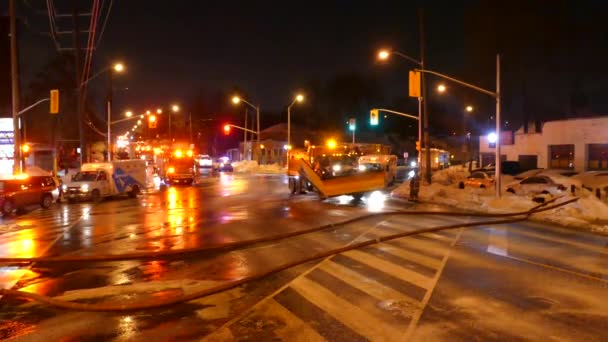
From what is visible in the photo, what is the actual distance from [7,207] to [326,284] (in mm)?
19010

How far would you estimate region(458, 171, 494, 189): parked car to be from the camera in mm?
34334

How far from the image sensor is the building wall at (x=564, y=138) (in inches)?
1815

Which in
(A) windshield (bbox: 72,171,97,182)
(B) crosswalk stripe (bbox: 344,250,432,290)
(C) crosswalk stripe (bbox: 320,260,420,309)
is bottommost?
(B) crosswalk stripe (bbox: 344,250,432,290)

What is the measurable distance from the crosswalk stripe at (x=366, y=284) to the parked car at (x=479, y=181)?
23.8 metres

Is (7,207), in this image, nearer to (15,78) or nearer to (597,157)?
(15,78)

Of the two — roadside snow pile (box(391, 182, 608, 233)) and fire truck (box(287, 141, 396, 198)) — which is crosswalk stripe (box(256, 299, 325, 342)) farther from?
fire truck (box(287, 141, 396, 198))

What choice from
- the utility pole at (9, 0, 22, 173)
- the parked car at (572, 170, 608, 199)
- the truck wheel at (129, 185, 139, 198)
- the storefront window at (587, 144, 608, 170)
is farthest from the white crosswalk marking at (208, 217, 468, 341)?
the storefront window at (587, 144, 608, 170)

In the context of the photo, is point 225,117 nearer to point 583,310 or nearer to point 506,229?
point 506,229

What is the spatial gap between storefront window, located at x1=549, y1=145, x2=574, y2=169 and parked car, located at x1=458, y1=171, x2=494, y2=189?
638 inches

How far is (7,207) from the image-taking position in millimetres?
24828

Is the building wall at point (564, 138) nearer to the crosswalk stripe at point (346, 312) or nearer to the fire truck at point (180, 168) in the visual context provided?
the fire truck at point (180, 168)

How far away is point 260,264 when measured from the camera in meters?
12.5

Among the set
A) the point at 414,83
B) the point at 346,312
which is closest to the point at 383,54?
the point at 414,83

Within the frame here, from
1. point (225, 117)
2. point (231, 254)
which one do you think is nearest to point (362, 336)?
point (231, 254)
